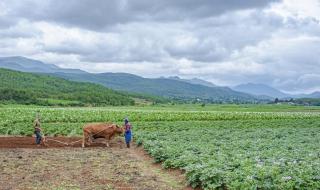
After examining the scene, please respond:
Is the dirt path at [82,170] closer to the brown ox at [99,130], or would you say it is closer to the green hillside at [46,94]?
the brown ox at [99,130]

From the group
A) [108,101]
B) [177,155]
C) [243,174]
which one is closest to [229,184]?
[243,174]

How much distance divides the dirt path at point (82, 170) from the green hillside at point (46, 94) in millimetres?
95118

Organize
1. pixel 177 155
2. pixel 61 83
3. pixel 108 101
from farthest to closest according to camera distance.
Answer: pixel 61 83 → pixel 108 101 → pixel 177 155

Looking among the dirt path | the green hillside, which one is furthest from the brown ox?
the green hillside

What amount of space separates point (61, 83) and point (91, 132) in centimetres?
16469

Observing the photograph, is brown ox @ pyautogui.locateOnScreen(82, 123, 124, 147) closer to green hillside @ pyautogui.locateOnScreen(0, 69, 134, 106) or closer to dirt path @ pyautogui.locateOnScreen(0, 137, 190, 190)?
dirt path @ pyautogui.locateOnScreen(0, 137, 190, 190)

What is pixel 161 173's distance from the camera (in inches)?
695

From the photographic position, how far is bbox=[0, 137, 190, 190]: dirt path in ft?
49.1

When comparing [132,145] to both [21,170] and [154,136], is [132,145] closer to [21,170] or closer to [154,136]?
[154,136]

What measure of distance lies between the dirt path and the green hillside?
312 feet

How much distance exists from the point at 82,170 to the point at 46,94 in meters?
128

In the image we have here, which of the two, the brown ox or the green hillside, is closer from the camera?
the brown ox

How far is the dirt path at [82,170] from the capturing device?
14969 mm

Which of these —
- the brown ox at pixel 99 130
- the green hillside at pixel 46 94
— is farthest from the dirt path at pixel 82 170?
the green hillside at pixel 46 94
